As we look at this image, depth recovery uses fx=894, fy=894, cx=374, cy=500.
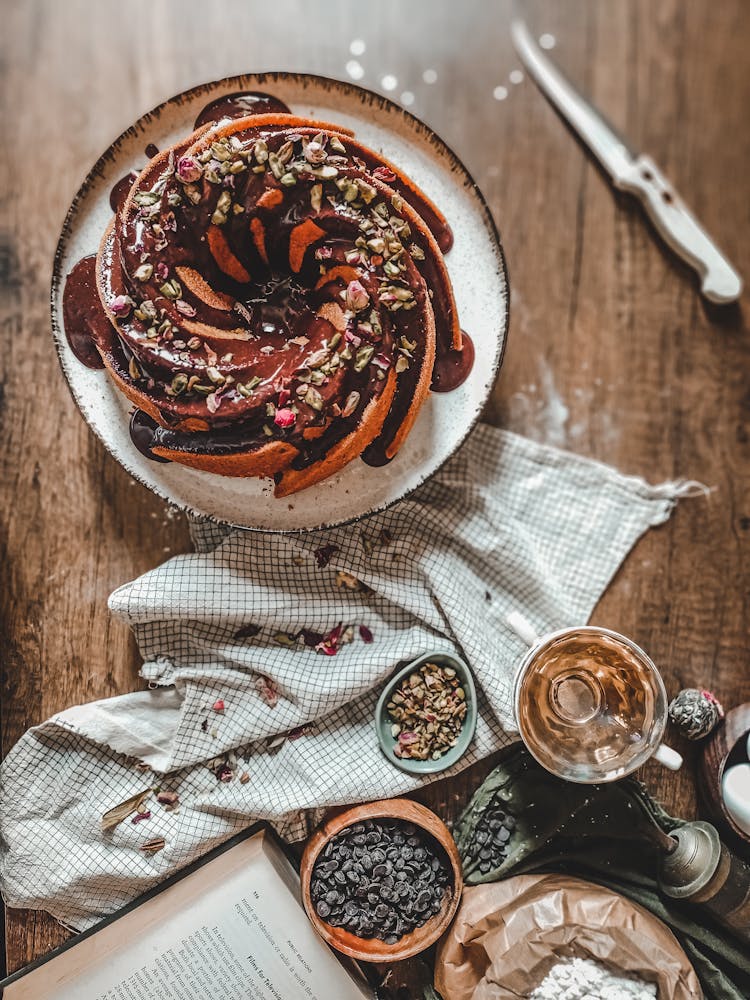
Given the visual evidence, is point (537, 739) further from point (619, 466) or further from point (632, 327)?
point (632, 327)

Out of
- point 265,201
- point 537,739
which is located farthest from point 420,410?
point 537,739

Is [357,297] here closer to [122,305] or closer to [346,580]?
[122,305]

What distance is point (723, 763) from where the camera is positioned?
2373 millimetres

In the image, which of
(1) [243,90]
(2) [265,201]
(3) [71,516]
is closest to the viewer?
(2) [265,201]

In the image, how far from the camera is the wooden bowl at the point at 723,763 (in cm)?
238

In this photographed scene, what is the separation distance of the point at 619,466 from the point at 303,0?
164 cm

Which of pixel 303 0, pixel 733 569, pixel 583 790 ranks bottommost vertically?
pixel 583 790

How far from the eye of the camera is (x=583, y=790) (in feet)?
7.80

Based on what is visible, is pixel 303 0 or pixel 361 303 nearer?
pixel 361 303

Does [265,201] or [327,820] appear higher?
[265,201]

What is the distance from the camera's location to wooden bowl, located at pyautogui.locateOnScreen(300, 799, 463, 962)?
7.36ft

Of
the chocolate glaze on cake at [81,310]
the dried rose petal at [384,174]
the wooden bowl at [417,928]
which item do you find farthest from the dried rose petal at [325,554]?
the dried rose petal at [384,174]

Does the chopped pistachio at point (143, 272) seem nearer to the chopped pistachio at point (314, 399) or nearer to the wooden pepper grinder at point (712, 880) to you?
the chopped pistachio at point (314, 399)

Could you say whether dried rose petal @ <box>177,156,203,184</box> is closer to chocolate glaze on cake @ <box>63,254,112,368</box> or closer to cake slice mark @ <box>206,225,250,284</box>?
cake slice mark @ <box>206,225,250,284</box>
